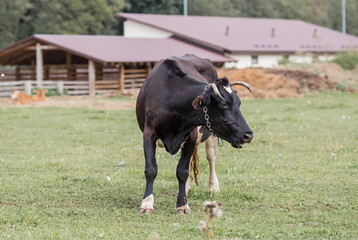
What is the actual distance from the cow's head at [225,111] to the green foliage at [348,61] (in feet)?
126

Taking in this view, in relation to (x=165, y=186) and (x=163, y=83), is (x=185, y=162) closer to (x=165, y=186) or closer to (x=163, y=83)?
(x=163, y=83)

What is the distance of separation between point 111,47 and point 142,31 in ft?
45.6

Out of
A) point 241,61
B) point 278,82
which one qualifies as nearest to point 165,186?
point 278,82

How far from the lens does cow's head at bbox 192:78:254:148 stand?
307 inches

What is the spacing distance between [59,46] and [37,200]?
86.7 ft

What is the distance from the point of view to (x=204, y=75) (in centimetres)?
995

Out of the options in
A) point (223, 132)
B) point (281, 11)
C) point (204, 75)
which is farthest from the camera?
point (281, 11)

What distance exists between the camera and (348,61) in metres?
45.1

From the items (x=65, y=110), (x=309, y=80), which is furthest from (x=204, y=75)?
(x=309, y=80)

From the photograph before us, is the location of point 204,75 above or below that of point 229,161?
above

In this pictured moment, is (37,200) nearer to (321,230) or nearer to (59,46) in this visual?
(321,230)

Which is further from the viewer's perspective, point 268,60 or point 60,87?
point 268,60

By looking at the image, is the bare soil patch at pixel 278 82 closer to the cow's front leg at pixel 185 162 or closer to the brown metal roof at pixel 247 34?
the brown metal roof at pixel 247 34

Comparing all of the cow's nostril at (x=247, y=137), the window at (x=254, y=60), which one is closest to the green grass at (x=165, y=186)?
the cow's nostril at (x=247, y=137)
